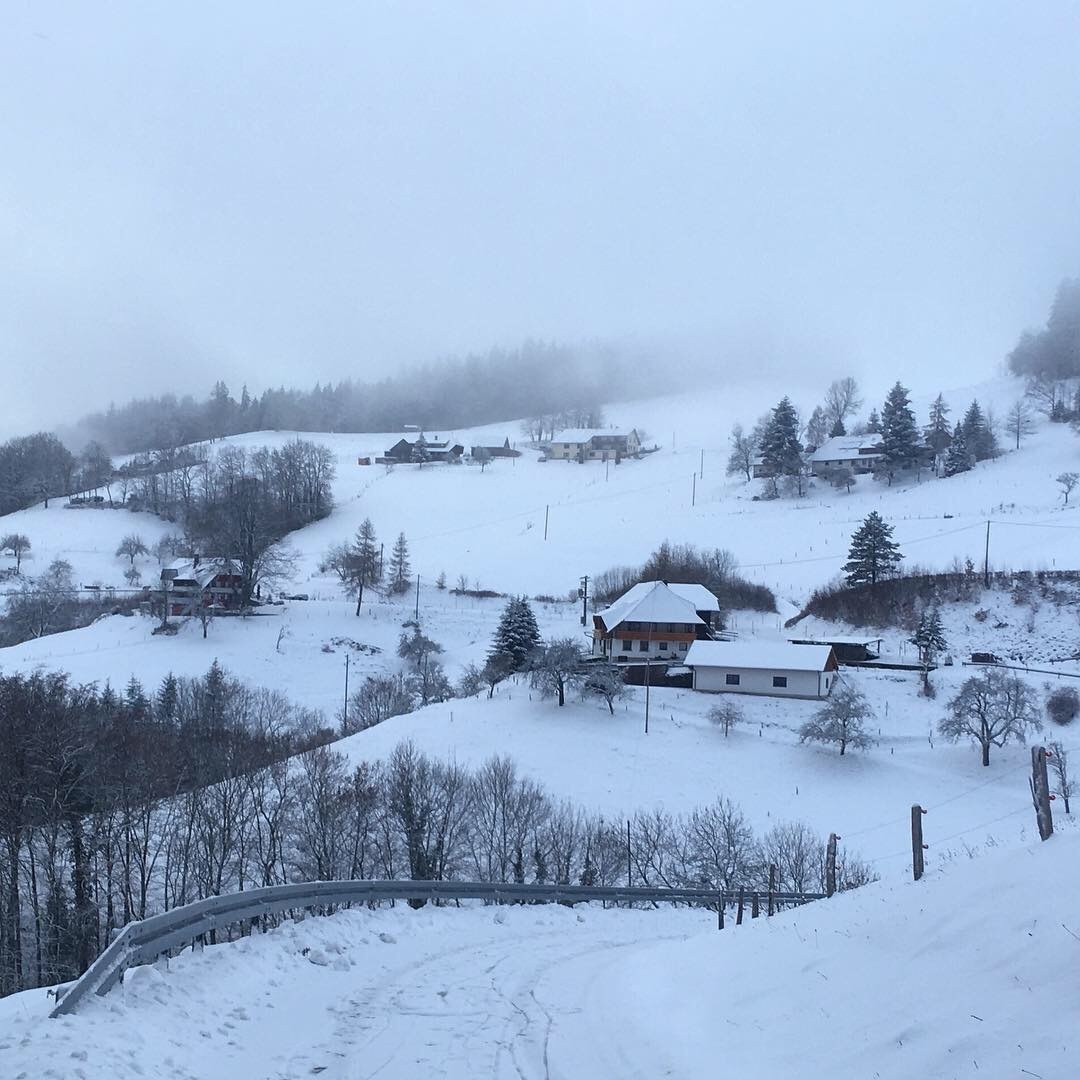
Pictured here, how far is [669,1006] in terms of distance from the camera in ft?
31.1

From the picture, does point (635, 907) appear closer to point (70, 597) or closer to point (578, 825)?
point (578, 825)

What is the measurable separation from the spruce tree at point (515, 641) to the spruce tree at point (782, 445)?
49143mm

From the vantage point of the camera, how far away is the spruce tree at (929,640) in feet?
163

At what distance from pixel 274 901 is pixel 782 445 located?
88.9 metres

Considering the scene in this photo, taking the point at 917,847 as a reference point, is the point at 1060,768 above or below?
below

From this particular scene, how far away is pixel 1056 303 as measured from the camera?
431 ft

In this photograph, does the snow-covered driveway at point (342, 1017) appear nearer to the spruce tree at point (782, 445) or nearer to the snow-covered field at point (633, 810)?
the snow-covered field at point (633, 810)

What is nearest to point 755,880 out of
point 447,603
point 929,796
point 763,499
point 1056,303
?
point 929,796

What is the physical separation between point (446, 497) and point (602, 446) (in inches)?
1388

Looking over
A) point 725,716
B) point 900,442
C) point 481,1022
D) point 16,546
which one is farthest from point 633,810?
point 16,546

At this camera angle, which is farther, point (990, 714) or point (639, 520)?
point (639, 520)

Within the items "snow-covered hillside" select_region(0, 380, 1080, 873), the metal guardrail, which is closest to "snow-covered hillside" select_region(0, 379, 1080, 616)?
"snow-covered hillside" select_region(0, 380, 1080, 873)

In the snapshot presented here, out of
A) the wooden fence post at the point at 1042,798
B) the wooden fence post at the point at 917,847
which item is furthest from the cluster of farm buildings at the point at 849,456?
the wooden fence post at the point at 1042,798

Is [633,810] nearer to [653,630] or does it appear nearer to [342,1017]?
[653,630]
